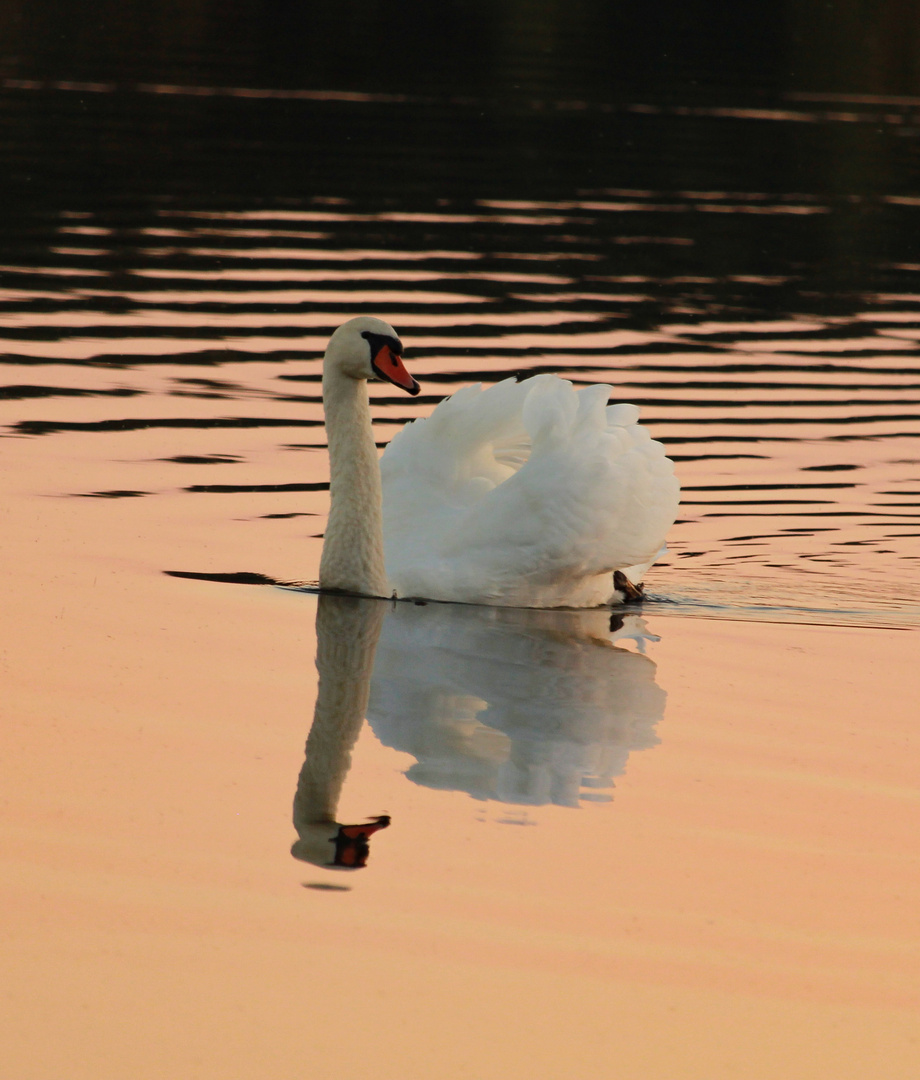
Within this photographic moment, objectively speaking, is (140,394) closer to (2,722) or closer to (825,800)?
(2,722)

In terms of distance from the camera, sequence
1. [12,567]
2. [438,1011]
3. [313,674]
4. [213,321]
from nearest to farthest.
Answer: [438,1011] → [313,674] → [12,567] → [213,321]

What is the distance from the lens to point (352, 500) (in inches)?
349

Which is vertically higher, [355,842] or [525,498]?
[525,498]

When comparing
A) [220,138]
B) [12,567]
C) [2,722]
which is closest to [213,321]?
[12,567]

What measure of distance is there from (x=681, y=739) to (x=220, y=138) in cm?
1812

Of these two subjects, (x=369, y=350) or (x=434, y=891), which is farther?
(x=369, y=350)

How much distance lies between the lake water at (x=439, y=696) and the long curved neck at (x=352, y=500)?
150mm

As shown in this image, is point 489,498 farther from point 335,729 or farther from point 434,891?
point 434,891

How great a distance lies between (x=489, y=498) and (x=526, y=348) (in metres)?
5.89

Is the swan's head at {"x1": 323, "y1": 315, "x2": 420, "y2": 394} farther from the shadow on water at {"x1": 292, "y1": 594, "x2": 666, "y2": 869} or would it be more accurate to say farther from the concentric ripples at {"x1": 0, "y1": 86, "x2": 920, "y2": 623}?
the concentric ripples at {"x1": 0, "y1": 86, "x2": 920, "y2": 623}

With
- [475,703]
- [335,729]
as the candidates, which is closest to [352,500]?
[475,703]

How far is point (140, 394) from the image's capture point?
40.8 feet

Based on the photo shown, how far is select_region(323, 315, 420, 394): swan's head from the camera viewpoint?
8.75 metres

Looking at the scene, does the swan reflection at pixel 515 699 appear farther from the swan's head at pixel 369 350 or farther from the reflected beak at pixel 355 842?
the swan's head at pixel 369 350
